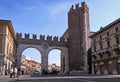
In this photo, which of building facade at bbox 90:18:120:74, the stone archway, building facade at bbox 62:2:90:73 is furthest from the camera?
building facade at bbox 62:2:90:73

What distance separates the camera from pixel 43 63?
183 feet

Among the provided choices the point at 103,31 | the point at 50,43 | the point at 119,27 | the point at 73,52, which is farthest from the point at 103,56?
the point at 50,43

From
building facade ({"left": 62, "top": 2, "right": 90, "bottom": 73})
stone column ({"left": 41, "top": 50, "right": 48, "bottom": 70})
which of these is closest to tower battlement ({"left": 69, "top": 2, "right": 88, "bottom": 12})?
building facade ({"left": 62, "top": 2, "right": 90, "bottom": 73})

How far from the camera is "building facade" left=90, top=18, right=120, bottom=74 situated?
39062 mm

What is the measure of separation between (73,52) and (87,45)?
4.32 m

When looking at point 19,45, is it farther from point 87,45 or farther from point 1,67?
point 1,67

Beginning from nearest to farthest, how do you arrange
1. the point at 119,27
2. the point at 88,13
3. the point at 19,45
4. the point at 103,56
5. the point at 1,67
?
the point at 1,67 → the point at 119,27 → the point at 103,56 → the point at 19,45 → the point at 88,13

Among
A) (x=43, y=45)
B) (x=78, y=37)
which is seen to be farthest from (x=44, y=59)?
(x=78, y=37)

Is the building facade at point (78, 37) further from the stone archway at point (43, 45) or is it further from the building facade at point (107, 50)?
the building facade at point (107, 50)

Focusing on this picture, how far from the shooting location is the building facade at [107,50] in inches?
1538

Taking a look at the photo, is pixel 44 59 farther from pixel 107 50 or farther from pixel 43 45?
pixel 107 50

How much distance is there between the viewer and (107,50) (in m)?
42.6

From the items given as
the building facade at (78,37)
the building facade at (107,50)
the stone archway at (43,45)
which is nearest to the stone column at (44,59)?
the stone archway at (43,45)

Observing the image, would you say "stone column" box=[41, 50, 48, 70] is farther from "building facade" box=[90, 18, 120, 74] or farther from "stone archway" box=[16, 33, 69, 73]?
"building facade" box=[90, 18, 120, 74]
